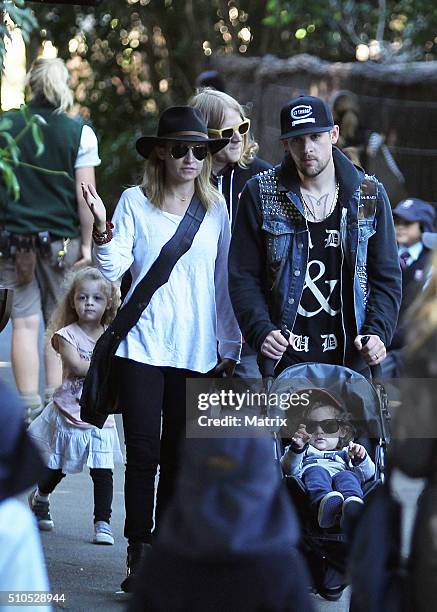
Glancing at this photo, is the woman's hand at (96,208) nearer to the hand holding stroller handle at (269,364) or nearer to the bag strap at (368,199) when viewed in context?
the hand holding stroller handle at (269,364)

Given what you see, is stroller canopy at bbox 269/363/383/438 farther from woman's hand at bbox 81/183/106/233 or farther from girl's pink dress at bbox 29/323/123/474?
girl's pink dress at bbox 29/323/123/474

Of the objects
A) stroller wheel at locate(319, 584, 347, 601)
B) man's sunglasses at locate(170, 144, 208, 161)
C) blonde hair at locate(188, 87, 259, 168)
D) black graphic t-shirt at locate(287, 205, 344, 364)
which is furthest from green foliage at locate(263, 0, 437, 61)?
stroller wheel at locate(319, 584, 347, 601)

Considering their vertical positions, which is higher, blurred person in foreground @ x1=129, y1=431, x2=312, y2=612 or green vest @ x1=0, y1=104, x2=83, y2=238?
green vest @ x1=0, y1=104, x2=83, y2=238

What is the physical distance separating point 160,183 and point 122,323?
0.64 metres

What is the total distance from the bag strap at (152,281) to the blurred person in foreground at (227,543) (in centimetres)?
274

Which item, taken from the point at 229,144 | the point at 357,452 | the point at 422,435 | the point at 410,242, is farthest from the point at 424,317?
the point at 410,242

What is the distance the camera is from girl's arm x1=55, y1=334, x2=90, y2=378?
757 cm

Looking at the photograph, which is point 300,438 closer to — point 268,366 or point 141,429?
point 268,366

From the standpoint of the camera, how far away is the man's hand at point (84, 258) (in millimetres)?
8781

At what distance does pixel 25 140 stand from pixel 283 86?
23.8 ft

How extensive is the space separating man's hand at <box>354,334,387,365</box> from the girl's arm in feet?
6.41

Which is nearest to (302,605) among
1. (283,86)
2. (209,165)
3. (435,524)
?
(435,524)

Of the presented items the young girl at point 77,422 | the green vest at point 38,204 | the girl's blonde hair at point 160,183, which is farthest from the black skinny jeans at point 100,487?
the green vest at point 38,204

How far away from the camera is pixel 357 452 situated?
5.78 metres
